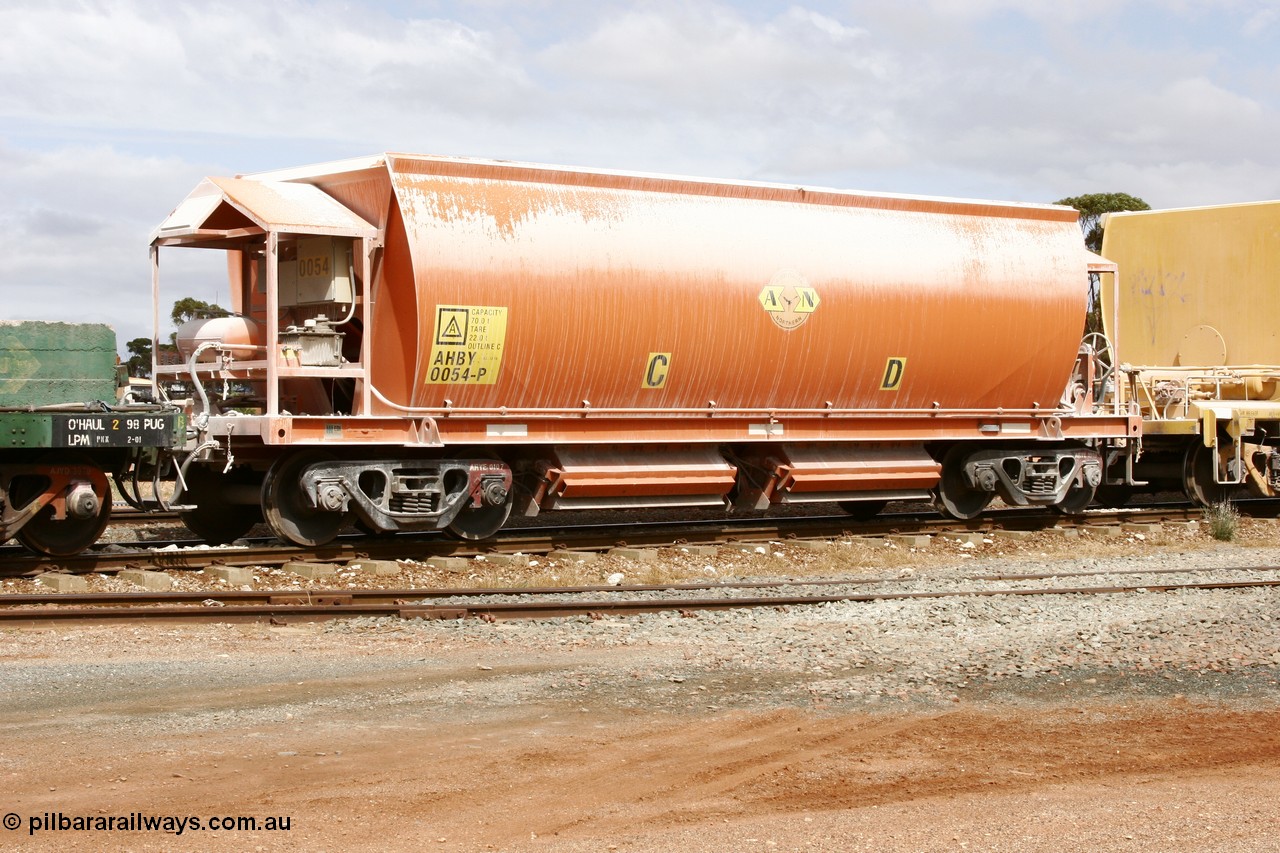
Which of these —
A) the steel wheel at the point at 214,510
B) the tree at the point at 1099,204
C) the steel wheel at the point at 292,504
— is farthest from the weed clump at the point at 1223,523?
the tree at the point at 1099,204

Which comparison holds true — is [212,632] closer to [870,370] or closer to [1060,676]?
[1060,676]

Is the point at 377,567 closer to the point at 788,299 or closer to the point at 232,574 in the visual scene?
the point at 232,574

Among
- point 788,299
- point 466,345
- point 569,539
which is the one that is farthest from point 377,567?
point 788,299

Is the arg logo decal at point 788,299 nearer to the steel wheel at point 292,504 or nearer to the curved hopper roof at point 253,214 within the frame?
the curved hopper roof at point 253,214

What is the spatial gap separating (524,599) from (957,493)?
7.64 meters

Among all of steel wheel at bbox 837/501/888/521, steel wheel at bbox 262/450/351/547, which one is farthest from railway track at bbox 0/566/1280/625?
steel wheel at bbox 837/501/888/521

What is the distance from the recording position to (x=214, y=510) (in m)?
15.0

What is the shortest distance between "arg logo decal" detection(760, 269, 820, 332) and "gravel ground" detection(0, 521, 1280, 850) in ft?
15.6

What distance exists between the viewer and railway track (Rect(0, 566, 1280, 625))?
10297mm

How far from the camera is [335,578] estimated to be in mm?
12711

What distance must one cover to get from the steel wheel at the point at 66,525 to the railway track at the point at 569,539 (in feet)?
0.48

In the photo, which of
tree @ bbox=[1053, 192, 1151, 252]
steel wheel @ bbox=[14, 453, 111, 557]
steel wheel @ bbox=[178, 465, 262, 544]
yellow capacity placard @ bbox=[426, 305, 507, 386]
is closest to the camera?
steel wheel @ bbox=[14, 453, 111, 557]

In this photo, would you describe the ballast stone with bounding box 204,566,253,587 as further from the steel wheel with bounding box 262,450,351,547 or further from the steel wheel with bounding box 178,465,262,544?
the steel wheel with bounding box 178,465,262,544

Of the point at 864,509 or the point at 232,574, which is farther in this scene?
the point at 864,509
